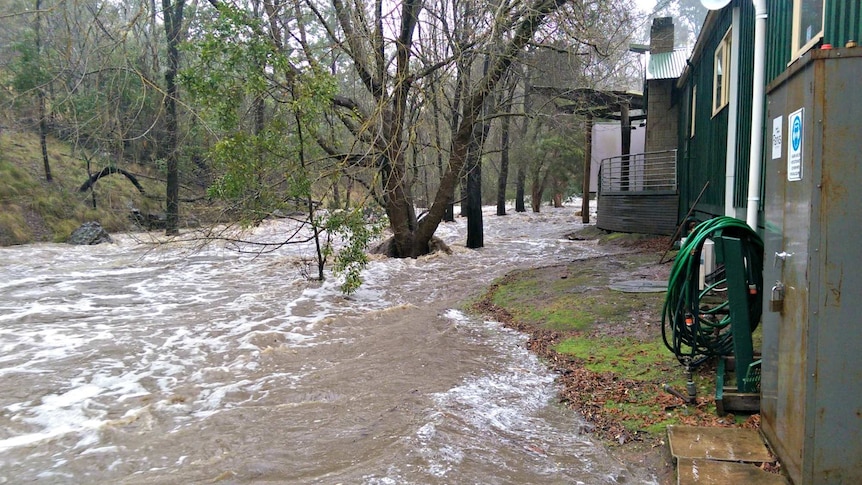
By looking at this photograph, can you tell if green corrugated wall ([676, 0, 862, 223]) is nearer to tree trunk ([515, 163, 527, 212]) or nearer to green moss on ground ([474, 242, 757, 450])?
green moss on ground ([474, 242, 757, 450])

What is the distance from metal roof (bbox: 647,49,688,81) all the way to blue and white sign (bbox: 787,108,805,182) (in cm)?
1628

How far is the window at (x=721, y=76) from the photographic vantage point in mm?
9758

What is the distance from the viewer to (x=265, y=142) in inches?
427

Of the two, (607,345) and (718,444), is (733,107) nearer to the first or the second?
(607,345)

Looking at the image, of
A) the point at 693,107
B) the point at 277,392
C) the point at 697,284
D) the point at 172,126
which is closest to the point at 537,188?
the point at 172,126

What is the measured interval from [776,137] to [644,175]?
1618 cm

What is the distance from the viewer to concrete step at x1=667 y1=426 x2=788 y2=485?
3225mm

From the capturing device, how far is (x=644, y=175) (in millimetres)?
18734

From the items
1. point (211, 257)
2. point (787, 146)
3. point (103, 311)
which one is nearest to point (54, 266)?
point (211, 257)

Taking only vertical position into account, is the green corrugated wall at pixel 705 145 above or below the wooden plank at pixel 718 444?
above

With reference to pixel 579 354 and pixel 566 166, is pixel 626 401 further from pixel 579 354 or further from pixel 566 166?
pixel 566 166

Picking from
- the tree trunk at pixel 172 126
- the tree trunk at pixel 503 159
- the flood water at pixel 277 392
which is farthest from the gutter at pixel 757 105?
the tree trunk at pixel 503 159

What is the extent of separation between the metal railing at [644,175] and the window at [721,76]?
591cm

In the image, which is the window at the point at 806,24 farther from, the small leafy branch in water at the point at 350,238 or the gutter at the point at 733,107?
the small leafy branch in water at the point at 350,238
